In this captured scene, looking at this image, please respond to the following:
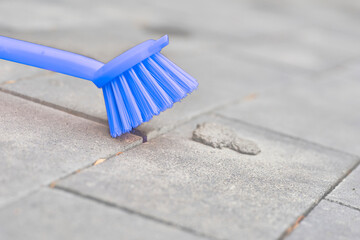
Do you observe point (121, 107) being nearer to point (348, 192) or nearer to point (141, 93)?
point (141, 93)

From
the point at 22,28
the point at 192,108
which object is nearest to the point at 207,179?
the point at 192,108

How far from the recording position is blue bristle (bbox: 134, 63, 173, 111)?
228cm

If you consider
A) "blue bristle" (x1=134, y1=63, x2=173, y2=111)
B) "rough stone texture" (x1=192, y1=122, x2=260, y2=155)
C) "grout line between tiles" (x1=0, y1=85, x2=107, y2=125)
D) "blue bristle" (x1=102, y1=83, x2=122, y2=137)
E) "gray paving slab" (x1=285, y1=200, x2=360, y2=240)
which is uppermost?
"blue bristle" (x1=134, y1=63, x2=173, y2=111)

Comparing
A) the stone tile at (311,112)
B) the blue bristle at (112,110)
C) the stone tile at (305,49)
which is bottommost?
the stone tile at (311,112)

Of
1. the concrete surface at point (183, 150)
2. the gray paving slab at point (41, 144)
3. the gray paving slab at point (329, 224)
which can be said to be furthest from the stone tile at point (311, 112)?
the gray paving slab at point (41, 144)

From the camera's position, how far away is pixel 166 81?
7.57 ft

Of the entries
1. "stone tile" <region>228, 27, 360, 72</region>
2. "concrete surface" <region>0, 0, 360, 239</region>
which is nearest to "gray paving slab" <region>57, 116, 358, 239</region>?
"concrete surface" <region>0, 0, 360, 239</region>

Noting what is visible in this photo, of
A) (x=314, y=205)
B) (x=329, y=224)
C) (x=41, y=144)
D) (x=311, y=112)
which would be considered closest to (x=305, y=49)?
(x=311, y=112)

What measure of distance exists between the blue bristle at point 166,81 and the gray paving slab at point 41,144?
12.2 inches

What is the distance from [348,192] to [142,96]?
1.04 m

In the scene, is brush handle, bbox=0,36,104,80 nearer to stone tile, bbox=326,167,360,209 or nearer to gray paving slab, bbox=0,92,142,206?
gray paving slab, bbox=0,92,142,206

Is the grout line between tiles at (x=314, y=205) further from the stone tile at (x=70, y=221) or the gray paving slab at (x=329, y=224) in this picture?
the stone tile at (x=70, y=221)

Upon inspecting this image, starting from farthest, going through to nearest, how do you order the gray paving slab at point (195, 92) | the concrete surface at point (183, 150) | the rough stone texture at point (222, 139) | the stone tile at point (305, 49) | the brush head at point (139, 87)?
1. the stone tile at point (305, 49)
2. the gray paving slab at point (195, 92)
3. the rough stone texture at point (222, 139)
4. the brush head at point (139, 87)
5. the concrete surface at point (183, 150)

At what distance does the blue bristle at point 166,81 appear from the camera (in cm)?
230
